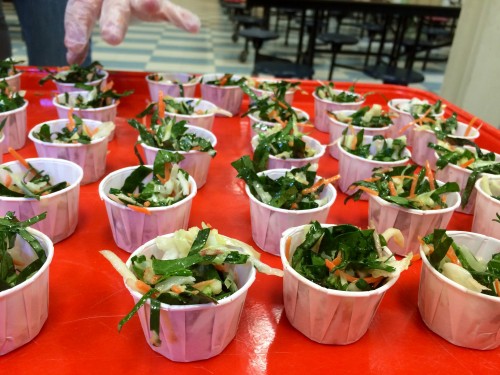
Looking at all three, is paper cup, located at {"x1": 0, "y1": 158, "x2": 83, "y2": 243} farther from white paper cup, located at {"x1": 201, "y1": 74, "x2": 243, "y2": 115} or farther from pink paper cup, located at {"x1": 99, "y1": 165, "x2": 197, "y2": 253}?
white paper cup, located at {"x1": 201, "y1": 74, "x2": 243, "y2": 115}

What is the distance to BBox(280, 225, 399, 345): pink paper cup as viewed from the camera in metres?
0.99

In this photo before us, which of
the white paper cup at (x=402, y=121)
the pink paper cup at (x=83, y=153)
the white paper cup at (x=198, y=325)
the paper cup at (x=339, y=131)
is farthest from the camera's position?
the white paper cup at (x=402, y=121)

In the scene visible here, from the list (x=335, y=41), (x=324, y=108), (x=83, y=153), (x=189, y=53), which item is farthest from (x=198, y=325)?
(x=189, y=53)

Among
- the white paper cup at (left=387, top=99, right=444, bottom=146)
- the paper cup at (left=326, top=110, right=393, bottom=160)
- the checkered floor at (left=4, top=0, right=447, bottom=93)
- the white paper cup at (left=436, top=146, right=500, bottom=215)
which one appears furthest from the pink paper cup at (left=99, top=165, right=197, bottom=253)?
the checkered floor at (left=4, top=0, right=447, bottom=93)

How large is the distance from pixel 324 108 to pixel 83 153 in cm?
128

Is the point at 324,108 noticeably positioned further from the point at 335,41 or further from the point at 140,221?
the point at 335,41

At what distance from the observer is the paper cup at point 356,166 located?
5.57 ft

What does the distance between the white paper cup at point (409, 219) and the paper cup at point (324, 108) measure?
953 mm

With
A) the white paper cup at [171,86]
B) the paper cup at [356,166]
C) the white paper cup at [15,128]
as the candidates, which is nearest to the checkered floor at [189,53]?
the white paper cup at [171,86]

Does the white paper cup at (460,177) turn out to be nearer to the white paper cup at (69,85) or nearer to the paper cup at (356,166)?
the paper cup at (356,166)

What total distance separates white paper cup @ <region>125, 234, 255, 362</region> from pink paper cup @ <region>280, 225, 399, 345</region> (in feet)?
0.43

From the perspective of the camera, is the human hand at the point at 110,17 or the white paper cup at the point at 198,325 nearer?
the white paper cup at the point at 198,325

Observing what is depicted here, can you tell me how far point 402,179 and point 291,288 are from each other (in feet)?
2.14

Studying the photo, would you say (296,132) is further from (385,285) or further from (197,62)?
(197,62)
